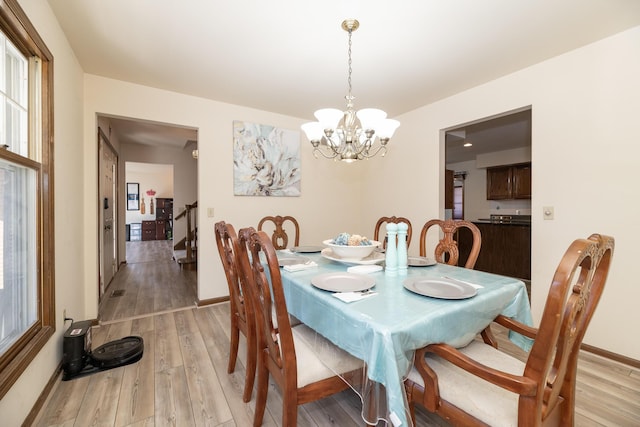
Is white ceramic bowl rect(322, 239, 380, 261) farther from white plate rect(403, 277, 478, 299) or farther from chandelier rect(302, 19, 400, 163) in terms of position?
chandelier rect(302, 19, 400, 163)

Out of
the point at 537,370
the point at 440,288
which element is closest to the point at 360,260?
the point at 440,288

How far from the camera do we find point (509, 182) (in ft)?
17.8

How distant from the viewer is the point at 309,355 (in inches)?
49.2

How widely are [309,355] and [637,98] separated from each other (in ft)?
9.10

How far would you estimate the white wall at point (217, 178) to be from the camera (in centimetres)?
259

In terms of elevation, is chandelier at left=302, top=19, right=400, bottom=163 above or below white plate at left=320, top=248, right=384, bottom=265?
above

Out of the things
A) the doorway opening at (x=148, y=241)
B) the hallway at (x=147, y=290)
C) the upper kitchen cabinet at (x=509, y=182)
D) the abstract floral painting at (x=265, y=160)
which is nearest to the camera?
the hallway at (x=147, y=290)

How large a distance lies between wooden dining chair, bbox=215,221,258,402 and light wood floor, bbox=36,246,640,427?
0.15m

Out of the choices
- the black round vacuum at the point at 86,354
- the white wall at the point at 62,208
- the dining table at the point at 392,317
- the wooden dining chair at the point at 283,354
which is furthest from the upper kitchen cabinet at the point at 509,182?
the white wall at the point at 62,208

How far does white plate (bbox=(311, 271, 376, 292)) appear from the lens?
1248 mm

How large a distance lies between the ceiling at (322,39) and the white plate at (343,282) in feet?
A: 5.33

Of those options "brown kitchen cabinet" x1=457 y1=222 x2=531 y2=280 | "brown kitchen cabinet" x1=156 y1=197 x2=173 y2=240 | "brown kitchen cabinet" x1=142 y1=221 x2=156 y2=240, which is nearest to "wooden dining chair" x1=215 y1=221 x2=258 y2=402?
"brown kitchen cabinet" x1=457 y1=222 x2=531 y2=280

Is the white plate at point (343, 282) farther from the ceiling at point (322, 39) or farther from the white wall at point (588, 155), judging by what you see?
the white wall at point (588, 155)

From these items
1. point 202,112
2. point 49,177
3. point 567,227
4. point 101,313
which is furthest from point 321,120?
point 101,313
